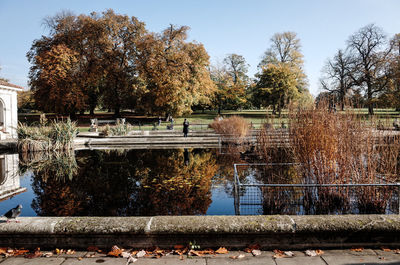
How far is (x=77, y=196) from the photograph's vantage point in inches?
281

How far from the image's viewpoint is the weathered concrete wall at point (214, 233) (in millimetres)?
3258

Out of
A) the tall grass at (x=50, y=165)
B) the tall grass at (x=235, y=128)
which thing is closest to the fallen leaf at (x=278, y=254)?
the tall grass at (x=50, y=165)

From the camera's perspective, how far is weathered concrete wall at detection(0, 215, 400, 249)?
3258 mm

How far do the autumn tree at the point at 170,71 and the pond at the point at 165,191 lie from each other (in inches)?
837

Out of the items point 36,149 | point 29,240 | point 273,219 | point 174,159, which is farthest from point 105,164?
point 273,219

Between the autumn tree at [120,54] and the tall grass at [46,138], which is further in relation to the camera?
the autumn tree at [120,54]

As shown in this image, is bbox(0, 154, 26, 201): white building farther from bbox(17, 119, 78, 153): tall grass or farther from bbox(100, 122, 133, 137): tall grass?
bbox(100, 122, 133, 137): tall grass

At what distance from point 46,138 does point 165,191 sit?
35.6ft

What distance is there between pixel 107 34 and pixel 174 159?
28.2 m

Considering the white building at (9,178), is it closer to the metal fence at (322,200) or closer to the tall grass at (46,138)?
the tall grass at (46,138)

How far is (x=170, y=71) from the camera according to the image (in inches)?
1287

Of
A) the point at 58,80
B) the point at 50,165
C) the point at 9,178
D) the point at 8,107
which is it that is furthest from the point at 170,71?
the point at 9,178

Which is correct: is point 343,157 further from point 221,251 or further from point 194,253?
point 194,253

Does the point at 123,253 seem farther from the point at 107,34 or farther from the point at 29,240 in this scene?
the point at 107,34
